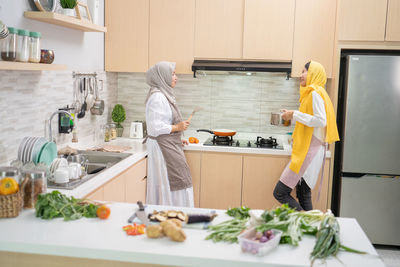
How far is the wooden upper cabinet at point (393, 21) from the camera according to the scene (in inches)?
144

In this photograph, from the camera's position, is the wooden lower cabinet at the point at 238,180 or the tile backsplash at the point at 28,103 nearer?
the tile backsplash at the point at 28,103

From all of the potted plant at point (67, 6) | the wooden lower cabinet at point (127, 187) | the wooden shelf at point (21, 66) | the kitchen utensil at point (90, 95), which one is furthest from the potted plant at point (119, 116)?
the wooden shelf at point (21, 66)

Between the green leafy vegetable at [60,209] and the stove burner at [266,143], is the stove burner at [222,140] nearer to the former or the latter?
the stove burner at [266,143]

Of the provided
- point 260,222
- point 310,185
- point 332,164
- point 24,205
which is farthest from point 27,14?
point 332,164

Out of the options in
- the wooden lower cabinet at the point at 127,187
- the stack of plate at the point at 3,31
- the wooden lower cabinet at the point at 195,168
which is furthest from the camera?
the wooden lower cabinet at the point at 195,168

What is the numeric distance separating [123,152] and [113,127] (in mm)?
689

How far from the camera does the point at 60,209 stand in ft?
6.27

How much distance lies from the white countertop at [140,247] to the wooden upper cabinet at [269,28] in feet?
7.93

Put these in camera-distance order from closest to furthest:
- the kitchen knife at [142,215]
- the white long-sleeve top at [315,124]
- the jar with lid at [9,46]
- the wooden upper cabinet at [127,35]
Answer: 1. the kitchen knife at [142,215]
2. the jar with lid at [9,46]
3. the white long-sleeve top at [315,124]
4. the wooden upper cabinet at [127,35]

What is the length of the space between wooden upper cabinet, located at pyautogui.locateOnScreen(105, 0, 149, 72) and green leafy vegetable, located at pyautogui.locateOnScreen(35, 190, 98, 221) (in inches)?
93.2

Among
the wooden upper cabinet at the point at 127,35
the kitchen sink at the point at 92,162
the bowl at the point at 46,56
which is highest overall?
the wooden upper cabinet at the point at 127,35

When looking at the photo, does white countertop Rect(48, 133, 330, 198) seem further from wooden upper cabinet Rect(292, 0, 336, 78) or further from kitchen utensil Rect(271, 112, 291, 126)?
wooden upper cabinet Rect(292, 0, 336, 78)

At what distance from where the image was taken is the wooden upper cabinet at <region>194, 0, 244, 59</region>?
156 inches

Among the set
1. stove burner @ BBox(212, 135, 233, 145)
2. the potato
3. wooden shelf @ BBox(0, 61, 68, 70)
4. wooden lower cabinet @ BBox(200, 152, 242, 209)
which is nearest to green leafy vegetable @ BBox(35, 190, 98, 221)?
the potato
